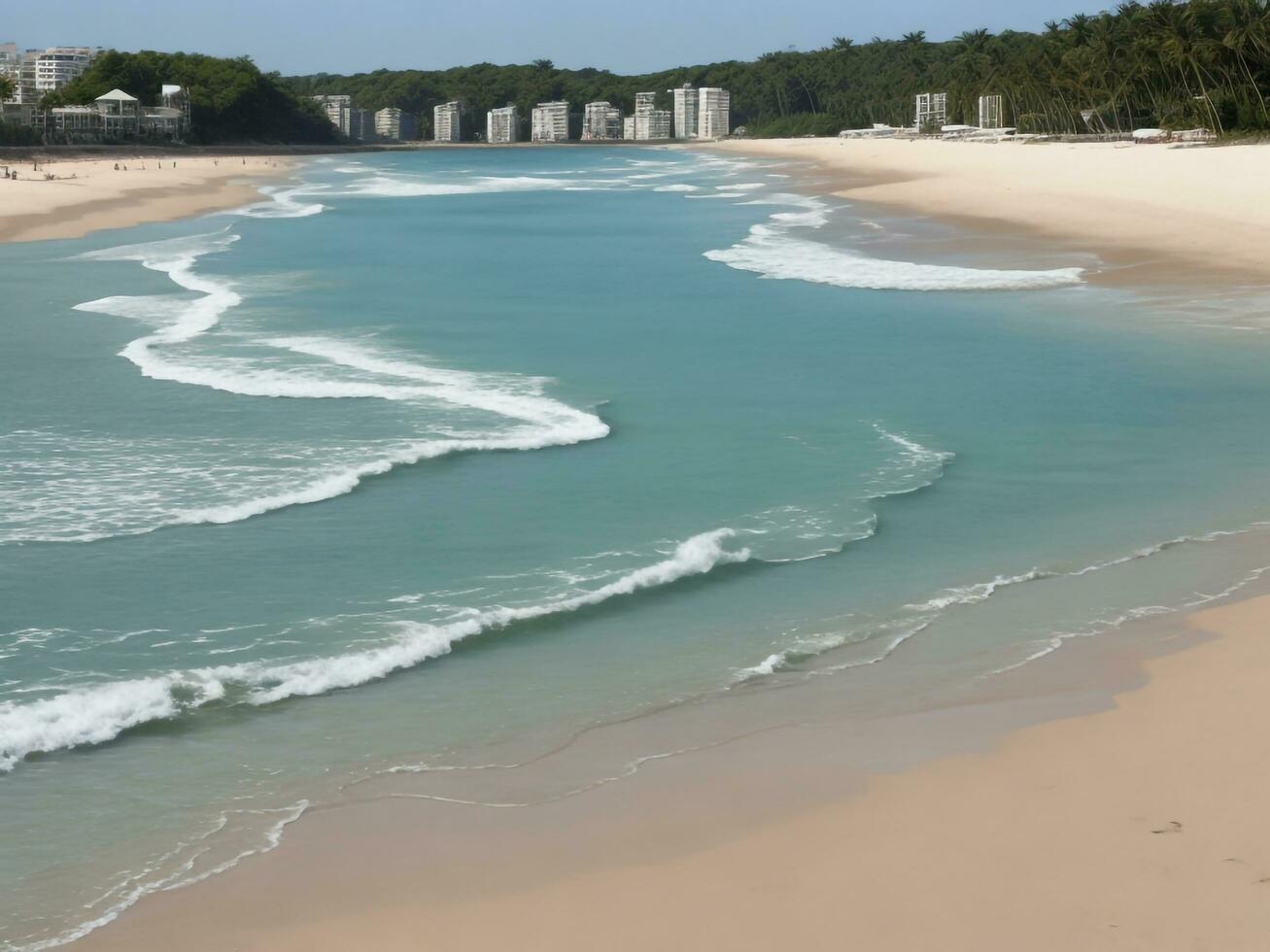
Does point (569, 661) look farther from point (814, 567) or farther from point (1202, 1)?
point (1202, 1)

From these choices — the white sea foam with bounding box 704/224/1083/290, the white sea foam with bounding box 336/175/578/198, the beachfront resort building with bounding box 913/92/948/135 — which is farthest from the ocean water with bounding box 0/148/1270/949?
the beachfront resort building with bounding box 913/92/948/135

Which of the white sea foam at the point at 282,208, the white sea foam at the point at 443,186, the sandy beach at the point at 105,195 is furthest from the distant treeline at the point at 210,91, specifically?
the white sea foam at the point at 282,208

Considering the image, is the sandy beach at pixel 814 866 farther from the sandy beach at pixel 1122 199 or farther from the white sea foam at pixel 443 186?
the white sea foam at pixel 443 186

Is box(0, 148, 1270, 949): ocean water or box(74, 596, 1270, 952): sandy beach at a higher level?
box(0, 148, 1270, 949): ocean water

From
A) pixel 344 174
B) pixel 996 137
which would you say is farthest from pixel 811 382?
pixel 996 137

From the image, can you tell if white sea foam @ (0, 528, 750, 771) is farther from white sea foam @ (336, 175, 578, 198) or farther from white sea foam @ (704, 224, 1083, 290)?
white sea foam @ (336, 175, 578, 198)
